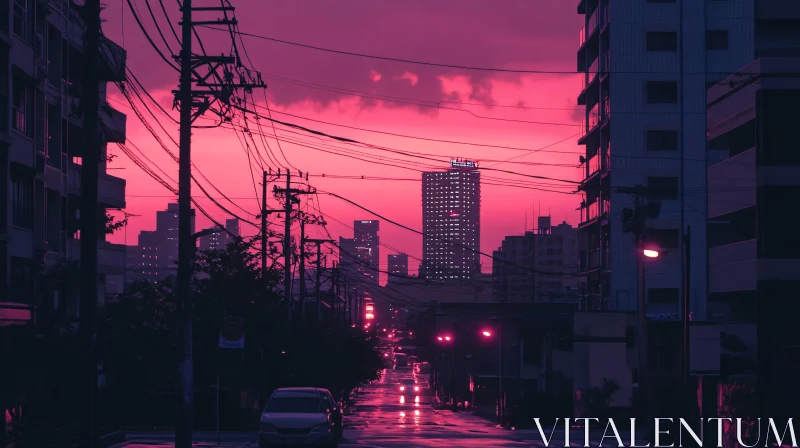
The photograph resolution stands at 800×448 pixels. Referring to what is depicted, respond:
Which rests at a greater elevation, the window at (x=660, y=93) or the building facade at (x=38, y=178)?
the window at (x=660, y=93)

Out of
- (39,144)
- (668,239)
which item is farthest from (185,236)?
(668,239)

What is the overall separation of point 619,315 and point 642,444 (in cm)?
1593

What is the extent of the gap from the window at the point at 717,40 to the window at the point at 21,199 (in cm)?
4832

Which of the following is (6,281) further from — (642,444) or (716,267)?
(716,267)

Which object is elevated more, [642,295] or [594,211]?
[594,211]

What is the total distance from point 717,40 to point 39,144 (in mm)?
47359

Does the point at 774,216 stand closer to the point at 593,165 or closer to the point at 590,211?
the point at 593,165

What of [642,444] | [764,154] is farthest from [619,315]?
[642,444]

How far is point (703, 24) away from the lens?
228 feet

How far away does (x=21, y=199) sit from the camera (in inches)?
1363

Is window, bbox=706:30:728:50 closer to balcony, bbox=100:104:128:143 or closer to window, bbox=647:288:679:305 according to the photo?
window, bbox=647:288:679:305

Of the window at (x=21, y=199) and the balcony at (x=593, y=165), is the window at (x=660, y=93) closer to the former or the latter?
the balcony at (x=593, y=165)

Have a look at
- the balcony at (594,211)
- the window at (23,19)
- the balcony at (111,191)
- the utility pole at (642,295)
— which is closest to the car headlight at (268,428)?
the utility pole at (642,295)

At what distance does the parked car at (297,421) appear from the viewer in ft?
96.0
